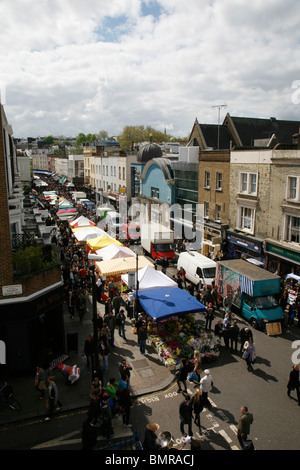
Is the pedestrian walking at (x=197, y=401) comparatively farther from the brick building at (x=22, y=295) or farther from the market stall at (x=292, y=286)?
the market stall at (x=292, y=286)

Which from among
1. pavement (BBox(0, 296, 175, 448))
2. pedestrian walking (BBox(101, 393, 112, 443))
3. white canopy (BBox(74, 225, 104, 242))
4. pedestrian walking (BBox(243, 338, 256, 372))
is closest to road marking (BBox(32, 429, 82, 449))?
pedestrian walking (BBox(101, 393, 112, 443))

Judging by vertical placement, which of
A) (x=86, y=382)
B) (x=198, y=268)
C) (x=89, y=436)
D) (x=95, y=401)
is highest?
(x=198, y=268)

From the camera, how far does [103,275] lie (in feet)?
67.6

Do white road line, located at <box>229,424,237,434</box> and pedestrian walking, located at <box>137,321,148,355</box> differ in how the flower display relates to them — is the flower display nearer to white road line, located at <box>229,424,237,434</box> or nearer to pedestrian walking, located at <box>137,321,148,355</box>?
pedestrian walking, located at <box>137,321,148,355</box>

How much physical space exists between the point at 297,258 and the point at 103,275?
11.5 metres

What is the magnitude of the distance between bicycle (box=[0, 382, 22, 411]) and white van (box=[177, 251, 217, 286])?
502 inches

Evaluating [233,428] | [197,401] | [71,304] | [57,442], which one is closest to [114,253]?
[71,304]

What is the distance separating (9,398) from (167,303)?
23.5 feet

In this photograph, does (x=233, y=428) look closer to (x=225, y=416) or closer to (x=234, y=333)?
(x=225, y=416)

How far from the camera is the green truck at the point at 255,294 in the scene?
16438mm

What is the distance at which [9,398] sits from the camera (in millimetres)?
10719

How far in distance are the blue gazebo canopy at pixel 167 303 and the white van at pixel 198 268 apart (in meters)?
4.59

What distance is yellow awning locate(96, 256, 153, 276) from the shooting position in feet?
68.2

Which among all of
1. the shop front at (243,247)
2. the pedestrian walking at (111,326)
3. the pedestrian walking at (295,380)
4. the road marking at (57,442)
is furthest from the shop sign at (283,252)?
the road marking at (57,442)
